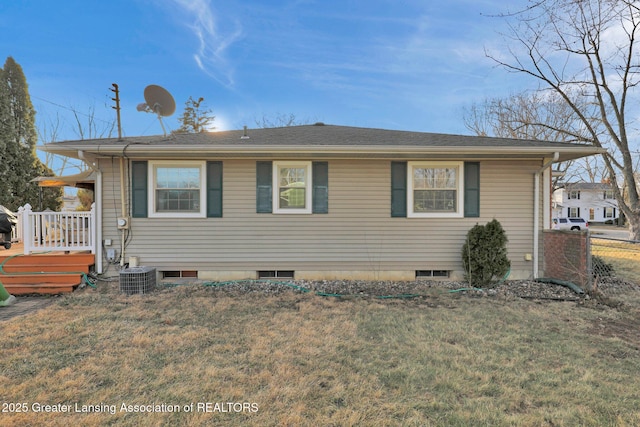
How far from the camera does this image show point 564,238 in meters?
5.55

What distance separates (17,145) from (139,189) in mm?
12348

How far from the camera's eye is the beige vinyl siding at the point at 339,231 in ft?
19.4

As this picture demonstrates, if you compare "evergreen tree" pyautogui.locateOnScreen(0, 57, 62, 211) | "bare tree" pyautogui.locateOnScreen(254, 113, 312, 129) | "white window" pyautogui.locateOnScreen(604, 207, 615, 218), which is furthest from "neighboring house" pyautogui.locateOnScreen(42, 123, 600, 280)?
"white window" pyautogui.locateOnScreen(604, 207, 615, 218)

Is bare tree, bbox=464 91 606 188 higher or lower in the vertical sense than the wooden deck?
higher

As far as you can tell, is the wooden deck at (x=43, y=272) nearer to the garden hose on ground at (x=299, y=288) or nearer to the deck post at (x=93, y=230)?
the deck post at (x=93, y=230)

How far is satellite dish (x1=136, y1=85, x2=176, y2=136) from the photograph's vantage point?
21.6 feet

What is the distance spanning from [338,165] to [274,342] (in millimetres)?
3656

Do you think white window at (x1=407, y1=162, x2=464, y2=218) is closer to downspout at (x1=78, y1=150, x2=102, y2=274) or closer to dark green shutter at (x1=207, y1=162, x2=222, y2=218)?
dark green shutter at (x1=207, y1=162, x2=222, y2=218)

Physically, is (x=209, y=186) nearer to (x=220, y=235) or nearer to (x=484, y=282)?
(x=220, y=235)

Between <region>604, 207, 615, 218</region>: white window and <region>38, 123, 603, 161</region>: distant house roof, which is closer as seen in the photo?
<region>38, 123, 603, 161</region>: distant house roof

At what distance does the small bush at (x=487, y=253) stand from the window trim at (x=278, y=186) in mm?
3165

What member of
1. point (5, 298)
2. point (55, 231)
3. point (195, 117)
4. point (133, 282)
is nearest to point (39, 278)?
point (5, 298)

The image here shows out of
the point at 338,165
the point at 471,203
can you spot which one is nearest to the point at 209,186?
the point at 338,165

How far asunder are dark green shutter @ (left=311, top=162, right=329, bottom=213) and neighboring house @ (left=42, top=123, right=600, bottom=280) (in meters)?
0.02
